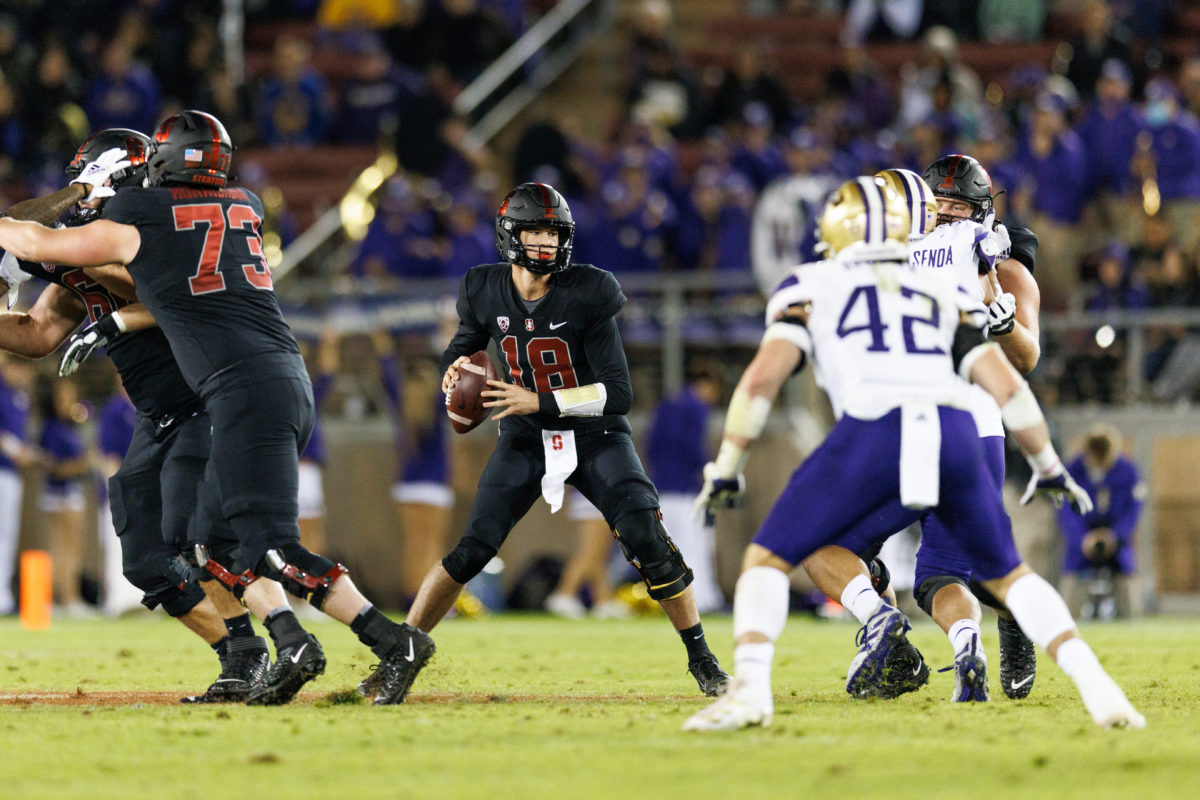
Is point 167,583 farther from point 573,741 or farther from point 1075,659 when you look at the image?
point 1075,659

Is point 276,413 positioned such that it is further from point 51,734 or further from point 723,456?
point 723,456

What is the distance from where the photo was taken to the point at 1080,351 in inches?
572

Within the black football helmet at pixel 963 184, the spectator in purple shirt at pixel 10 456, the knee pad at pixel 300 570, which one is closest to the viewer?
the knee pad at pixel 300 570

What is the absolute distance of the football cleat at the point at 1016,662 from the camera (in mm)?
7051

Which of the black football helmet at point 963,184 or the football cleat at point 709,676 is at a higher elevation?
the black football helmet at point 963,184

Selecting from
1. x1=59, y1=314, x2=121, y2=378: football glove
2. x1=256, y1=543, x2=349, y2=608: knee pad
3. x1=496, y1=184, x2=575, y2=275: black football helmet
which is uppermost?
x1=496, y1=184, x2=575, y2=275: black football helmet

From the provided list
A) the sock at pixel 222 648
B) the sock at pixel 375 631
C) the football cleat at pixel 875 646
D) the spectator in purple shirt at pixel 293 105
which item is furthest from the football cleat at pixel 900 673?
the spectator in purple shirt at pixel 293 105

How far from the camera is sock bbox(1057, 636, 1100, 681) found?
5.57m

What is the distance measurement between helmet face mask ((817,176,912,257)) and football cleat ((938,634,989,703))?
177cm

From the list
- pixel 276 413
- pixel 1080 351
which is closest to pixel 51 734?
pixel 276 413

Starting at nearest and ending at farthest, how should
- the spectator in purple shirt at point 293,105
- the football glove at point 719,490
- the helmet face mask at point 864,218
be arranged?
the football glove at point 719,490, the helmet face mask at point 864,218, the spectator in purple shirt at point 293,105

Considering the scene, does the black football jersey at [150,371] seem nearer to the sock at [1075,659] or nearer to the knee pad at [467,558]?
the knee pad at [467,558]

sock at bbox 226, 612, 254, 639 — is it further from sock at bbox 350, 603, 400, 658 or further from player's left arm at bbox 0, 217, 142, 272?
player's left arm at bbox 0, 217, 142, 272

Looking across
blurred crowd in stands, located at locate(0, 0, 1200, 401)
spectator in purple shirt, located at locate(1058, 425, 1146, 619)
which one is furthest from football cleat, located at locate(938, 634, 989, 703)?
blurred crowd in stands, located at locate(0, 0, 1200, 401)
